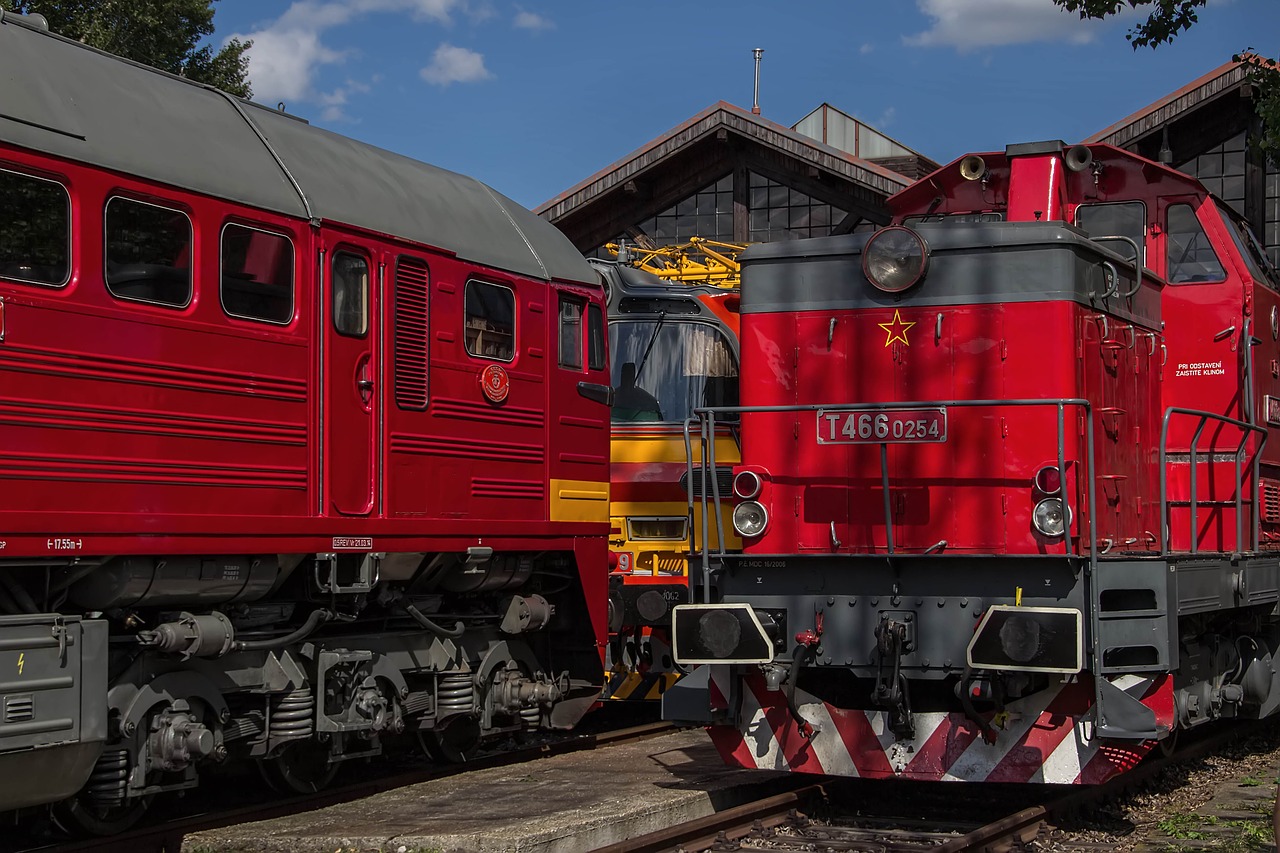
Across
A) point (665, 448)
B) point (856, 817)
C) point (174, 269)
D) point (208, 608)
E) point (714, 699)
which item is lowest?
point (856, 817)

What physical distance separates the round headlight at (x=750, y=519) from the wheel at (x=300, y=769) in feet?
9.71

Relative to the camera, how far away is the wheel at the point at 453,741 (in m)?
9.99

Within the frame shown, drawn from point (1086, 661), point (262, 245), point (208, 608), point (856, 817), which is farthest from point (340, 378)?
point (1086, 661)

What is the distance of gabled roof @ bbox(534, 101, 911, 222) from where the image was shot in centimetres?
2039

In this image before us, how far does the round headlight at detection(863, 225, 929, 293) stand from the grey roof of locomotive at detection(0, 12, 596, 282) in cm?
288

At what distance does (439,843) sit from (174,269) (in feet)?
10.6

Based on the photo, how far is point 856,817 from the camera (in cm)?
823

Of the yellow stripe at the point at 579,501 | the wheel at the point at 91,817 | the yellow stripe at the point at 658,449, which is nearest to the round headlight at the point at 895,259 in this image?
the yellow stripe at the point at 579,501

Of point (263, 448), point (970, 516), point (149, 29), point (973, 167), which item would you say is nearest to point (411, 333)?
point (263, 448)

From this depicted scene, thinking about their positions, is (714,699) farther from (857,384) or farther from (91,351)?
(91,351)

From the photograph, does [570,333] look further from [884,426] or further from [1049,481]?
[1049,481]

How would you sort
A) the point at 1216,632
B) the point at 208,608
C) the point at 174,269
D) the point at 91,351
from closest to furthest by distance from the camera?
the point at 91,351
the point at 174,269
the point at 208,608
the point at 1216,632

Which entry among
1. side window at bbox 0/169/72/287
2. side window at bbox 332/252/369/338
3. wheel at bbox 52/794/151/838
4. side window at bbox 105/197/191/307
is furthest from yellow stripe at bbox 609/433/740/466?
side window at bbox 0/169/72/287

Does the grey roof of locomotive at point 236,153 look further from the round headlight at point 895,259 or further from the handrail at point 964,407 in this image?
the round headlight at point 895,259
